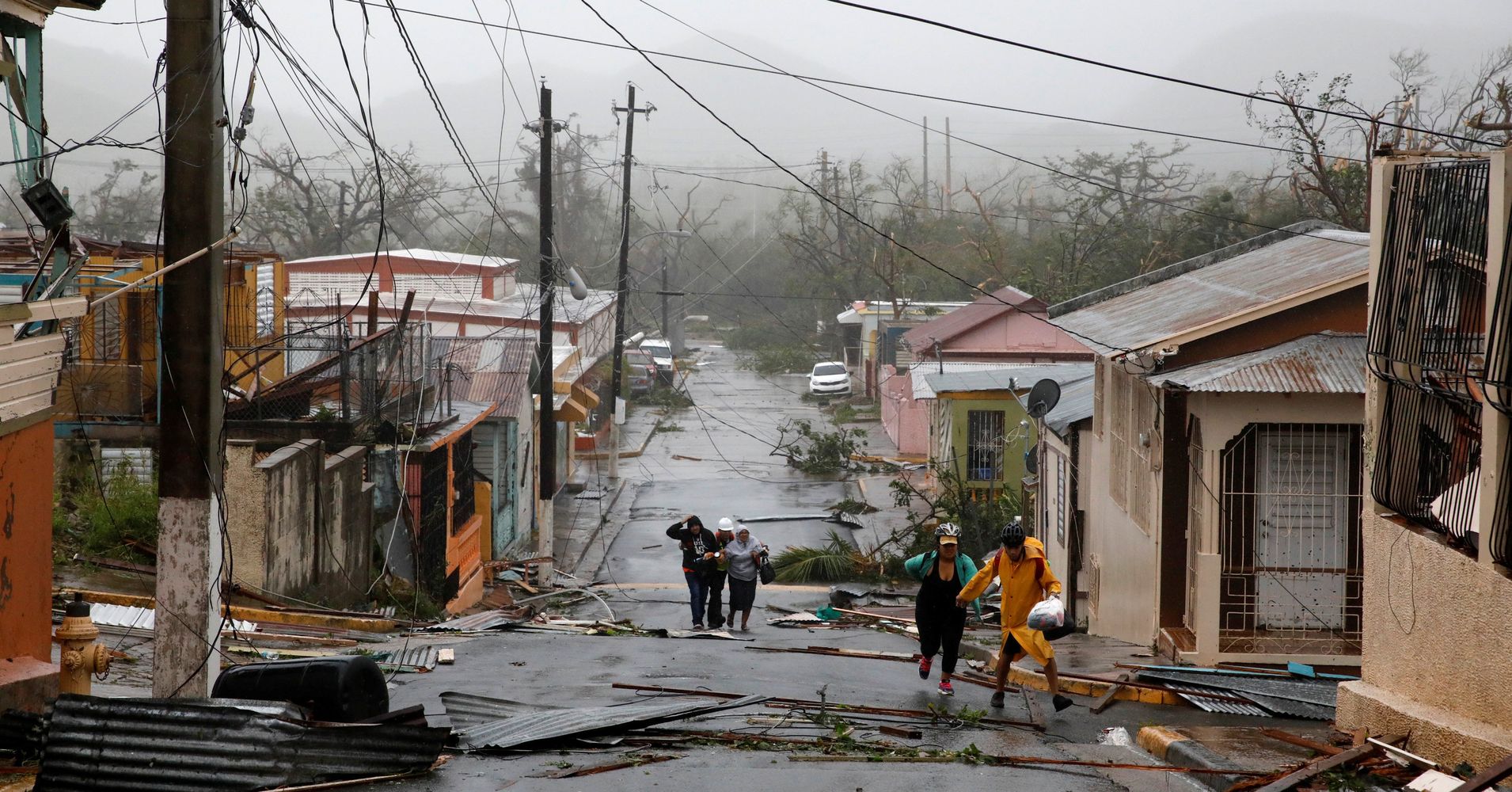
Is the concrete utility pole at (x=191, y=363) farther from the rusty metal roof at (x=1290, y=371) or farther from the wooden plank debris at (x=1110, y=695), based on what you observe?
the rusty metal roof at (x=1290, y=371)

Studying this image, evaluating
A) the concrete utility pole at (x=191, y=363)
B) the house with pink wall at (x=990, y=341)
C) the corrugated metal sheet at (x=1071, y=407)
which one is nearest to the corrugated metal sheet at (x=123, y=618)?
the concrete utility pole at (x=191, y=363)

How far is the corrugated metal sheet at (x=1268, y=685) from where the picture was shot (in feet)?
32.8

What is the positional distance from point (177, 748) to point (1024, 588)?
614cm

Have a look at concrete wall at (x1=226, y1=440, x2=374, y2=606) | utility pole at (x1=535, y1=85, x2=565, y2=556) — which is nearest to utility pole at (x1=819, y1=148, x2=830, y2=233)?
utility pole at (x1=535, y1=85, x2=565, y2=556)

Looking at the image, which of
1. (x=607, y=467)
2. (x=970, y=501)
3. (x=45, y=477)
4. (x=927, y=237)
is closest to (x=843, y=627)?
(x=970, y=501)

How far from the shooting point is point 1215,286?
1558 cm

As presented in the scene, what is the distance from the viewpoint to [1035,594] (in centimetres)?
987

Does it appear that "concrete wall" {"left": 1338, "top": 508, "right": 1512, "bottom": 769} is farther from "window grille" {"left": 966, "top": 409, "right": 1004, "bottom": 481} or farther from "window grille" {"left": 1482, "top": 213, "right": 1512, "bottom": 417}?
"window grille" {"left": 966, "top": 409, "right": 1004, "bottom": 481}

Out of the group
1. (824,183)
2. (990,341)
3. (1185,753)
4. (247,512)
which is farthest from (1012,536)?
(824,183)

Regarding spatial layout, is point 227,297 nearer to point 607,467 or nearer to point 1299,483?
point 1299,483

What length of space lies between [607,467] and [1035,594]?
28165 mm

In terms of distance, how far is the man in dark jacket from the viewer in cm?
1620

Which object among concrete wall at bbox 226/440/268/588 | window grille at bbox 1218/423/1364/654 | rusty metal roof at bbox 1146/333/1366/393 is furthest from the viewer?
concrete wall at bbox 226/440/268/588

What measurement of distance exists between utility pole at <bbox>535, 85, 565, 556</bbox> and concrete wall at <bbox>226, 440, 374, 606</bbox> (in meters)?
7.69
